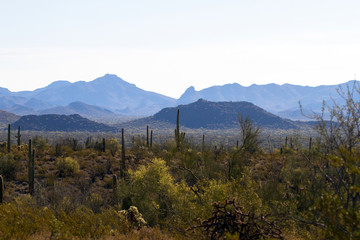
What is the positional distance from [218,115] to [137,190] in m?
176

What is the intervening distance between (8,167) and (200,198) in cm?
1630

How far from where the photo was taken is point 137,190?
1323cm

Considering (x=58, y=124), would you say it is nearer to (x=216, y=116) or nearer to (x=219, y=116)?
(x=216, y=116)

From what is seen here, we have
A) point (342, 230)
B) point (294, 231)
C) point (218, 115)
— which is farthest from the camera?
point (218, 115)

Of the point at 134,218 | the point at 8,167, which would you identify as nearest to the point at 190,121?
the point at 8,167

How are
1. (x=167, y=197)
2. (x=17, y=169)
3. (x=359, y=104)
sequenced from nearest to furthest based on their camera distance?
(x=359, y=104) < (x=167, y=197) < (x=17, y=169)

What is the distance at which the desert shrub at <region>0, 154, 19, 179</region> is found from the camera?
19656 mm

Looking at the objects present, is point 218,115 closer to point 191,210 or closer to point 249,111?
point 249,111

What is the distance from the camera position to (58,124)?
6407 inches

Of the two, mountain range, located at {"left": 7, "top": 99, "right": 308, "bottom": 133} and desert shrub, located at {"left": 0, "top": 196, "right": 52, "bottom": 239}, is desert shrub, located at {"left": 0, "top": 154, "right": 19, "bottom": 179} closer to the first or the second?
desert shrub, located at {"left": 0, "top": 196, "right": 52, "bottom": 239}

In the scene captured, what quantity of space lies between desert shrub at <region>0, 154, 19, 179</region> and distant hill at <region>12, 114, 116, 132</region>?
445ft

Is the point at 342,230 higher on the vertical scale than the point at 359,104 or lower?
lower

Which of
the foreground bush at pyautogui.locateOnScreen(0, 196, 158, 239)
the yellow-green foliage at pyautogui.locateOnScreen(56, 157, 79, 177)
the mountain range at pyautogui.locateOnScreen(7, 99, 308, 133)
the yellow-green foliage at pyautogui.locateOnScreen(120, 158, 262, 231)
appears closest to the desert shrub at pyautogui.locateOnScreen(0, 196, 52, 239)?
the foreground bush at pyautogui.locateOnScreen(0, 196, 158, 239)

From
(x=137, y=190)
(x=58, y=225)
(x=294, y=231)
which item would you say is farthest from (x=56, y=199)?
(x=294, y=231)
